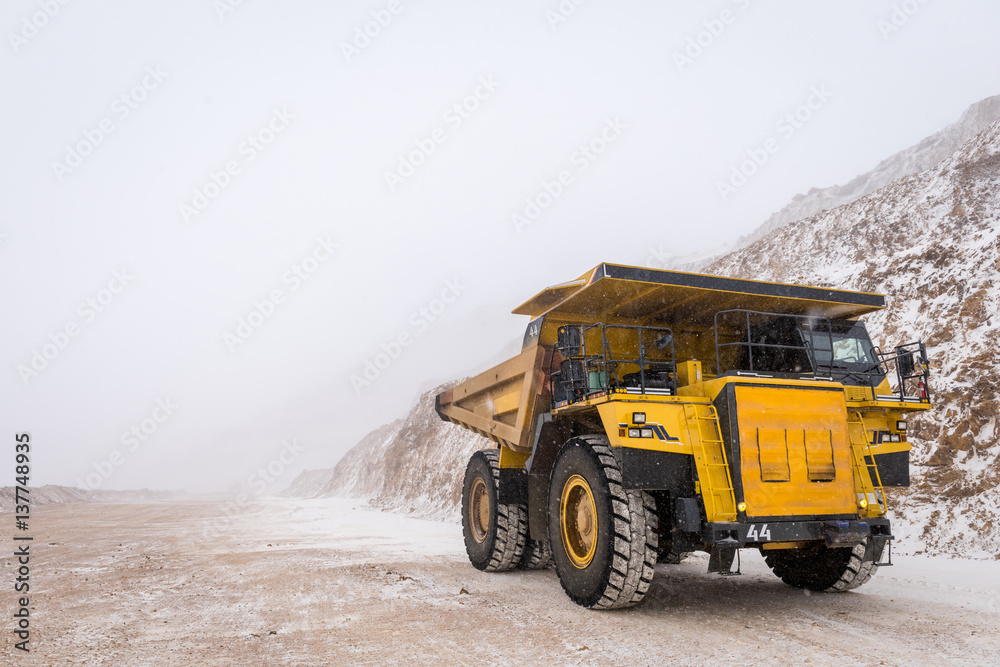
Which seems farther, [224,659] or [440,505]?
[440,505]

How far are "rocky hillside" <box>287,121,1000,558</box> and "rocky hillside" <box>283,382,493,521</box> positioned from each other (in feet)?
0.32

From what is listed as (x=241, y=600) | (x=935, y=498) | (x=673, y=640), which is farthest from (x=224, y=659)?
(x=935, y=498)

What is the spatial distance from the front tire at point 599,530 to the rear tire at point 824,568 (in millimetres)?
2107

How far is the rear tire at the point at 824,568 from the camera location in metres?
6.54

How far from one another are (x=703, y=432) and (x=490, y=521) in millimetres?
4097

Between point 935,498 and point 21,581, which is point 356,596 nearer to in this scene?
point 21,581

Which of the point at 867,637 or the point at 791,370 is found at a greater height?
the point at 791,370

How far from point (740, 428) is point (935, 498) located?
671 centimetres

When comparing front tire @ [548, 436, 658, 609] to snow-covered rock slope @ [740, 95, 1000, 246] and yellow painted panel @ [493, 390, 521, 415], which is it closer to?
yellow painted panel @ [493, 390, 521, 415]

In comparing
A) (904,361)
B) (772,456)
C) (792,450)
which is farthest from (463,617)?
(904,361)

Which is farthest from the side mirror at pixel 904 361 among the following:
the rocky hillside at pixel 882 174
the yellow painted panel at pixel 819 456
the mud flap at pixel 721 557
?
the rocky hillside at pixel 882 174

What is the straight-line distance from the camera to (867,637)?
502 centimetres

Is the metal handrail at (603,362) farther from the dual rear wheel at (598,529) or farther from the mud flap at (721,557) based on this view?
the mud flap at (721,557)

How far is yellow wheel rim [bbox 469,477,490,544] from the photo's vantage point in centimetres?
955
